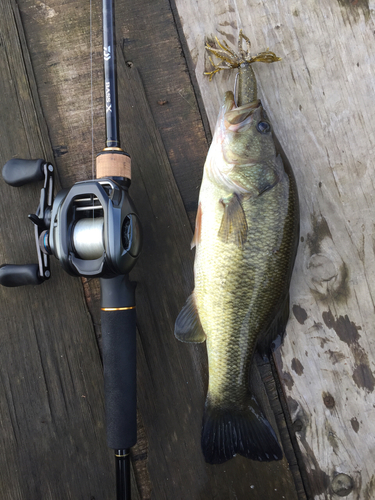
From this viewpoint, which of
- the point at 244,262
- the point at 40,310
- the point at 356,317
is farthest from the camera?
the point at 40,310

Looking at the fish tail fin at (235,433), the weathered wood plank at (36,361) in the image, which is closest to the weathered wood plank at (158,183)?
the weathered wood plank at (36,361)

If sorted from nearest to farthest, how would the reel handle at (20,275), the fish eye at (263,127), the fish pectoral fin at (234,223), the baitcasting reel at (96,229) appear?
the baitcasting reel at (96,229) → the fish pectoral fin at (234,223) → the fish eye at (263,127) → the reel handle at (20,275)

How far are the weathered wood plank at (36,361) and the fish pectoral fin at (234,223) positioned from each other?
902 mm

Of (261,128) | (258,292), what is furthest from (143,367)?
(261,128)

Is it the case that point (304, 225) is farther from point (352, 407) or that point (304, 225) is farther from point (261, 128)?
point (352, 407)

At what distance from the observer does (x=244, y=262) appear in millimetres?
1444

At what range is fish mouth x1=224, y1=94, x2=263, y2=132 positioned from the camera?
1.52 meters

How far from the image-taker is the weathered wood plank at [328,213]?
1.71m

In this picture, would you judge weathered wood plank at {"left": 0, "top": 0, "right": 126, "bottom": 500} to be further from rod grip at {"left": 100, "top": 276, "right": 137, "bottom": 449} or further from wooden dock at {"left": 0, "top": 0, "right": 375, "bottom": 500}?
rod grip at {"left": 100, "top": 276, "right": 137, "bottom": 449}

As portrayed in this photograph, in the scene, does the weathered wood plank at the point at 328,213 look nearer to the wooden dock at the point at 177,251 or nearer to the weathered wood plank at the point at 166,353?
the wooden dock at the point at 177,251

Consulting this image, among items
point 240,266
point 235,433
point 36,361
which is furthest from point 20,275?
point 235,433

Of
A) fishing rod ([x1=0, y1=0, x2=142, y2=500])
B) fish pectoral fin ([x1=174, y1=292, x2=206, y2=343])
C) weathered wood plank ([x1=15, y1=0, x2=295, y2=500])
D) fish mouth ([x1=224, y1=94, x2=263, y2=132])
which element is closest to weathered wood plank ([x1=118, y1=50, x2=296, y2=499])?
weathered wood plank ([x1=15, y1=0, x2=295, y2=500])

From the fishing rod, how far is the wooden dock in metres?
0.33

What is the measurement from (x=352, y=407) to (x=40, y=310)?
5.67 feet
